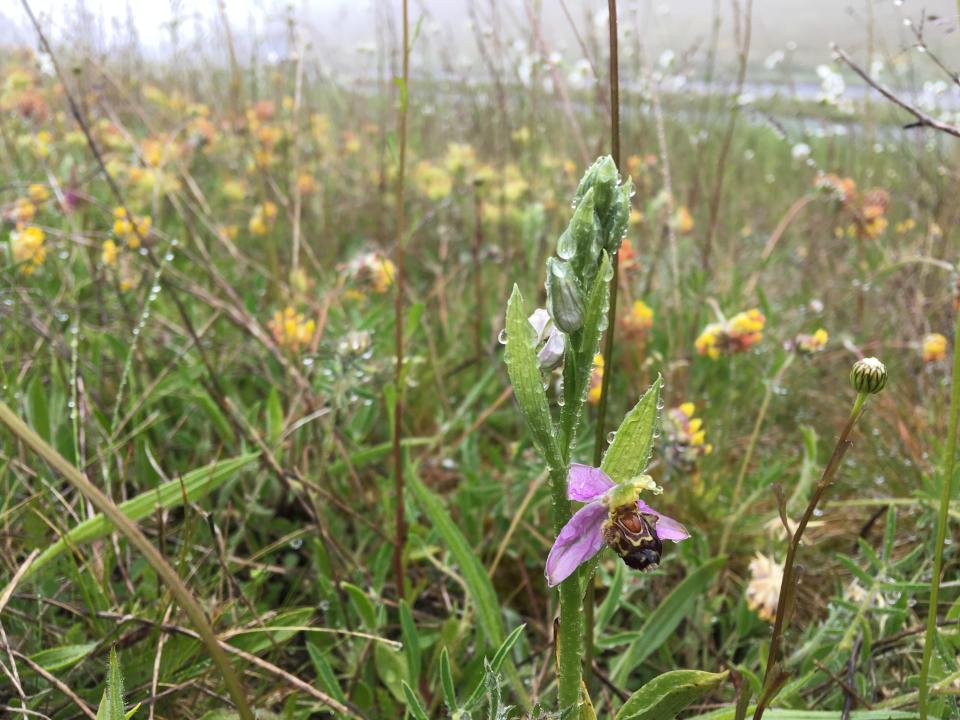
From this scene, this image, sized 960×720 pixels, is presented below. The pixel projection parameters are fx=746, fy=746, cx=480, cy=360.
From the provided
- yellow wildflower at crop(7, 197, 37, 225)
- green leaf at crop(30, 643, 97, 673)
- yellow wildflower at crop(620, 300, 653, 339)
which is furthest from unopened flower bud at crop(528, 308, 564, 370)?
yellow wildflower at crop(7, 197, 37, 225)

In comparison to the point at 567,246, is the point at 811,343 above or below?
below

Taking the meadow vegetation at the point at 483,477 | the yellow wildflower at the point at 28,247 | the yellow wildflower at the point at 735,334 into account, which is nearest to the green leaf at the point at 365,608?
the meadow vegetation at the point at 483,477

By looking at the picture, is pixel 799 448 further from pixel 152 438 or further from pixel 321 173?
pixel 321 173

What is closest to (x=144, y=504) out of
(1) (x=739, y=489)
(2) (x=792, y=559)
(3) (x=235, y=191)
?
(2) (x=792, y=559)

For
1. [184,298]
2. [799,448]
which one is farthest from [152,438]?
[799,448]

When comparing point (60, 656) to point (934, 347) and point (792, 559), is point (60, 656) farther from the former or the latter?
point (934, 347)

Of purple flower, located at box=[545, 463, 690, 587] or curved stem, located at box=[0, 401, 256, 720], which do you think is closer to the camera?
curved stem, located at box=[0, 401, 256, 720]

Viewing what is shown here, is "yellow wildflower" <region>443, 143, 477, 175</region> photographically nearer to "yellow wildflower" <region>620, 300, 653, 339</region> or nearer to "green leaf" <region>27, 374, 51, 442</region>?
"yellow wildflower" <region>620, 300, 653, 339</region>
